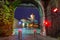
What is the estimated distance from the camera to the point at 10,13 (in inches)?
807

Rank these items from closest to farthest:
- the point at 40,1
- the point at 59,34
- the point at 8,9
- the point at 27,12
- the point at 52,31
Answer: the point at 59,34 → the point at 52,31 → the point at 8,9 → the point at 40,1 → the point at 27,12

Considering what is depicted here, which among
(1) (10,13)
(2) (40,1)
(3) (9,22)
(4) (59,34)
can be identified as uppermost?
(2) (40,1)

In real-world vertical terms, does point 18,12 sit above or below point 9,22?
above

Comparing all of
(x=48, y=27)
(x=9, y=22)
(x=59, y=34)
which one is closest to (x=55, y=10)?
(x=59, y=34)

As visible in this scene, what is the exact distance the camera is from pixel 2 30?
1870 centimetres

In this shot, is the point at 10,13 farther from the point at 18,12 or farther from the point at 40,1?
the point at 18,12

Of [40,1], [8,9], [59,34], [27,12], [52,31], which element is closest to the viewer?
[59,34]

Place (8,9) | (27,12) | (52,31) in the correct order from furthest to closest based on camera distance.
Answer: (27,12), (8,9), (52,31)

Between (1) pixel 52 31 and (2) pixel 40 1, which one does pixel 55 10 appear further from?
(2) pixel 40 1

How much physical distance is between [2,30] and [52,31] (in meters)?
6.13

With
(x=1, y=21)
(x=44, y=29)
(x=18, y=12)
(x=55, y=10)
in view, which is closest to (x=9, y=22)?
(x=1, y=21)

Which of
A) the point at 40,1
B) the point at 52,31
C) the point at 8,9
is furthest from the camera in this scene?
the point at 40,1

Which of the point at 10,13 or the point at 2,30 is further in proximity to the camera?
the point at 10,13

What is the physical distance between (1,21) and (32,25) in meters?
24.1
